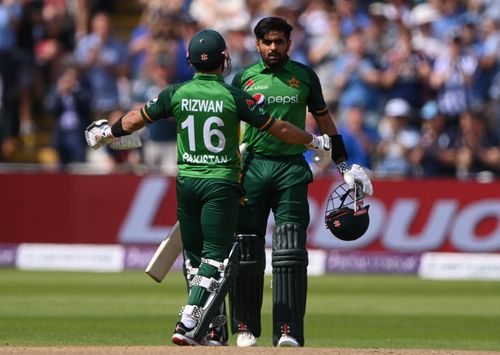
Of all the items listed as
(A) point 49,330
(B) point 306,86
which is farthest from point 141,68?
(B) point 306,86

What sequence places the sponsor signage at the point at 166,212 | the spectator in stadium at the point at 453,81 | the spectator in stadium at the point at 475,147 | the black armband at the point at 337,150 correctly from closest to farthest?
the black armband at the point at 337,150 < the sponsor signage at the point at 166,212 < the spectator in stadium at the point at 475,147 < the spectator in stadium at the point at 453,81

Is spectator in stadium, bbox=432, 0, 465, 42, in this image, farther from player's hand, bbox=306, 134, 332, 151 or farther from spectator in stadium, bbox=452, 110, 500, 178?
player's hand, bbox=306, 134, 332, 151

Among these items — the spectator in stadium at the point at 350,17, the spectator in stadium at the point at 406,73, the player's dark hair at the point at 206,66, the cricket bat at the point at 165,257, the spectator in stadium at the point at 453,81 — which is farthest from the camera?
the spectator in stadium at the point at 350,17

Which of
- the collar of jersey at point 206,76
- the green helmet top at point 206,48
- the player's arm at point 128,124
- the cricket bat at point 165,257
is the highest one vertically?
the green helmet top at point 206,48

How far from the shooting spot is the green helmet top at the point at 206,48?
298 inches

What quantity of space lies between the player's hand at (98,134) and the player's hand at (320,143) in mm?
1217

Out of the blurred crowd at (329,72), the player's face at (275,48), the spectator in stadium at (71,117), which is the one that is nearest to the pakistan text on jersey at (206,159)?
the player's face at (275,48)

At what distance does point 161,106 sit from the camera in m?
7.60

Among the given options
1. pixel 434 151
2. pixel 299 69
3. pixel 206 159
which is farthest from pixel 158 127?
pixel 206 159

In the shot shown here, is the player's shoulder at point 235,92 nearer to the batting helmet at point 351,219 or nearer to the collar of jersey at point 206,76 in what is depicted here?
the collar of jersey at point 206,76

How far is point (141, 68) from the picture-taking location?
1783cm

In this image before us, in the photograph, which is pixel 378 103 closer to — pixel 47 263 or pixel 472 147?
pixel 472 147

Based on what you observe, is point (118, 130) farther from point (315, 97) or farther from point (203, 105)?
point (315, 97)

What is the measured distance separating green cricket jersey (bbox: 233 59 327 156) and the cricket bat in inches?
29.8
